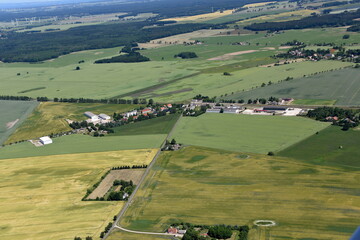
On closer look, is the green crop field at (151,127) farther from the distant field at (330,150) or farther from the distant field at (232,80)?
the distant field at (330,150)

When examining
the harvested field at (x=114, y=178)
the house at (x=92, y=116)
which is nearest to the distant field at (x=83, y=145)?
the harvested field at (x=114, y=178)

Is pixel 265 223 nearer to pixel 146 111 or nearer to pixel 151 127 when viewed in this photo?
pixel 151 127

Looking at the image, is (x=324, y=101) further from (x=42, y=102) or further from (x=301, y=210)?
(x=42, y=102)

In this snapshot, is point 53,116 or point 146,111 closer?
point 146,111

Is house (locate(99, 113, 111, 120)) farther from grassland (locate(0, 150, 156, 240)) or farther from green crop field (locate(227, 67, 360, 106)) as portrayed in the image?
green crop field (locate(227, 67, 360, 106))

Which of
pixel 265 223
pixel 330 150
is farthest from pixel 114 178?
pixel 330 150
